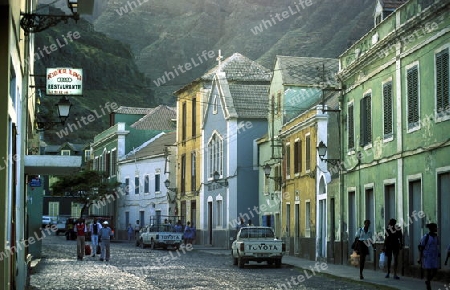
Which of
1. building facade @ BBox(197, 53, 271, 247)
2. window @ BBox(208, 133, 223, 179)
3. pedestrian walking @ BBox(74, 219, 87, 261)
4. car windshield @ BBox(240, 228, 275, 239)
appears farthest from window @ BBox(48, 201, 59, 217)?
car windshield @ BBox(240, 228, 275, 239)

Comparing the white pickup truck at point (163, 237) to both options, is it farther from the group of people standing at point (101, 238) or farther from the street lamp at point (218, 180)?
the group of people standing at point (101, 238)

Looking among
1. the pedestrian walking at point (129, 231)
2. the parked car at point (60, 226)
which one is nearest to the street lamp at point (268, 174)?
the pedestrian walking at point (129, 231)

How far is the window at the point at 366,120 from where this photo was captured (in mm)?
29598

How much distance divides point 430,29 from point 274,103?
2088 centimetres

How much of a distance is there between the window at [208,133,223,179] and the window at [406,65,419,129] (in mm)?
28957

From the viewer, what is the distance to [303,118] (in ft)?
124

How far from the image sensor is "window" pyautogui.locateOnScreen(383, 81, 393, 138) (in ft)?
89.2

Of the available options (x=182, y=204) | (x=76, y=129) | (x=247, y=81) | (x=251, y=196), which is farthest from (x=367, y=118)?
(x=76, y=129)

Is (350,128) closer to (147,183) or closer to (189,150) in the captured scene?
(189,150)

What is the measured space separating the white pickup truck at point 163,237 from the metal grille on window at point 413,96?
87.3 ft

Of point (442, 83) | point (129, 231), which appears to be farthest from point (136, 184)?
point (442, 83)

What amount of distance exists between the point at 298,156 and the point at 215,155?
53.7 ft

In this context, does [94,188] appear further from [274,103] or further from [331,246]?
[331,246]

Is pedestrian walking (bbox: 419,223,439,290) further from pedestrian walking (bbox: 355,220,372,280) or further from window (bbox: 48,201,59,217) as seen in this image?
window (bbox: 48,201,59,217)
